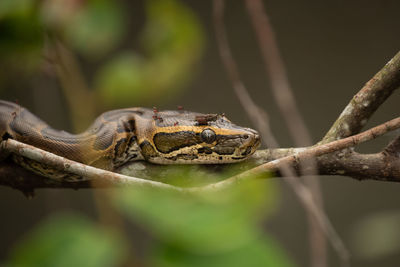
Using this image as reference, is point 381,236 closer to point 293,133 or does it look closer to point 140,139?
point 293,133

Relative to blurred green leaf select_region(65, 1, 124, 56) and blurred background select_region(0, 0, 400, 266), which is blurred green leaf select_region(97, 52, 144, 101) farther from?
blurred green leaf select_region(65, 1, 124, 56)

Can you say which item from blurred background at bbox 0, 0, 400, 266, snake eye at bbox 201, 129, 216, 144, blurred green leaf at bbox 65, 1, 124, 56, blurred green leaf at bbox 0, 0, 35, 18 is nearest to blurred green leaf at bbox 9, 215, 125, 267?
blurred background at bbox 0, 0, 400, 266

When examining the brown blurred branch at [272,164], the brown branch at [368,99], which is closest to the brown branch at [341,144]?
the brown blurred branch at [272,164]

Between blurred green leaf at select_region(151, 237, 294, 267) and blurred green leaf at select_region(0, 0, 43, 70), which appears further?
blurred green leaf at select_region(0, 0, 43, 70)

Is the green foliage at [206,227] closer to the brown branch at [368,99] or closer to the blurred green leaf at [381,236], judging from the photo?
the blurred green leaf at [381,236]

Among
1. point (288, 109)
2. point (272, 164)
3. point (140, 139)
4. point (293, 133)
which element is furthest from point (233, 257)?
point (140, 139)

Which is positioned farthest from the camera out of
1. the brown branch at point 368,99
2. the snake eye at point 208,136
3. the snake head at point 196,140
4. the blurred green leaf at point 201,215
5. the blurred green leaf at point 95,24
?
the snake eye at point 208,136
